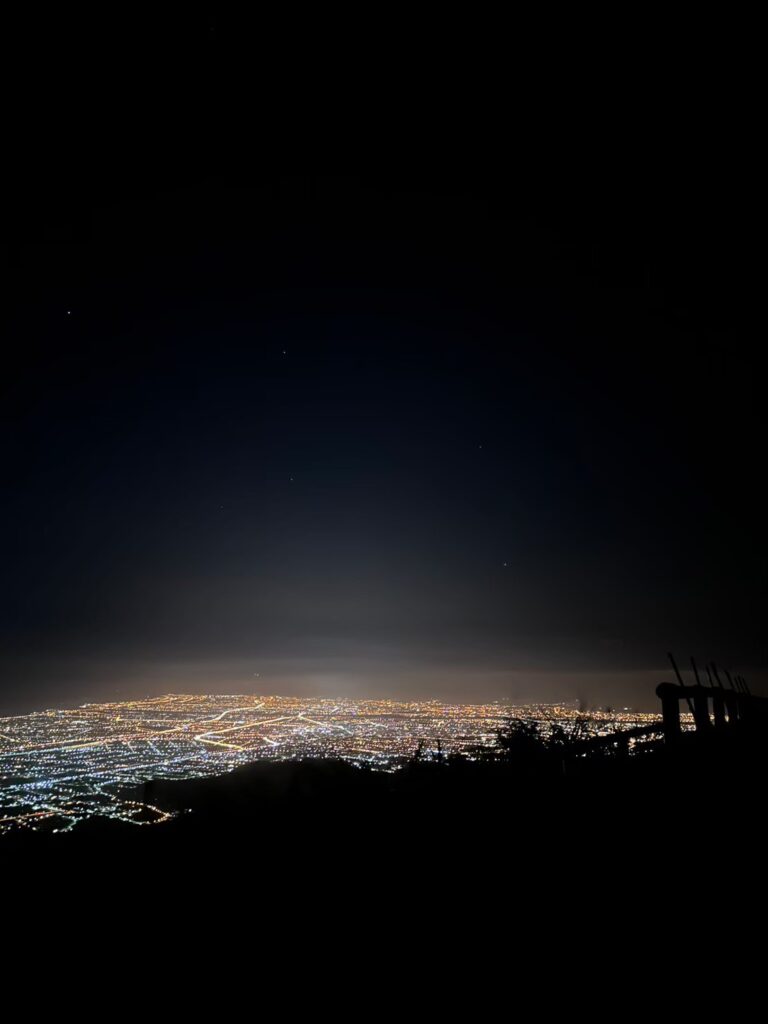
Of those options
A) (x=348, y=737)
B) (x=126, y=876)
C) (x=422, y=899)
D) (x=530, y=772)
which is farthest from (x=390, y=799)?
(x=348, y=737)

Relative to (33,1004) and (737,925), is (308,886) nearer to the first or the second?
(33,1004)

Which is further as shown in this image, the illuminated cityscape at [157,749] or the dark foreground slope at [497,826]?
the illuminated cityscape at [157,749]

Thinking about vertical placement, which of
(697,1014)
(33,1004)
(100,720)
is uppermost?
(697,1014)

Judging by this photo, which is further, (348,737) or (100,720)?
(100,720)

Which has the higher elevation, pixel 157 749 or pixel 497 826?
pixel 497 826

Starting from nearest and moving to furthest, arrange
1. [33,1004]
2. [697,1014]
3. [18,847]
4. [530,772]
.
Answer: [697,1014], [33,1004], [18,847], [530,772]

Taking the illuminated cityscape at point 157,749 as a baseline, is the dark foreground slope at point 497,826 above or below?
above

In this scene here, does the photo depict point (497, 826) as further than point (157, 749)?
No

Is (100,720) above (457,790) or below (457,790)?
below

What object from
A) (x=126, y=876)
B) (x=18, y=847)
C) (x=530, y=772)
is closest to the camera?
(x=126, y=876)

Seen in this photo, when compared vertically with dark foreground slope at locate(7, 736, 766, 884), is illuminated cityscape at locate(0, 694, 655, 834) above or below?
below

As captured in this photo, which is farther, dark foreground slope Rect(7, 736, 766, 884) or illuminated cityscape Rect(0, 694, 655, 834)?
illuminated cityscape Rect(0, 694, 655, 834)
